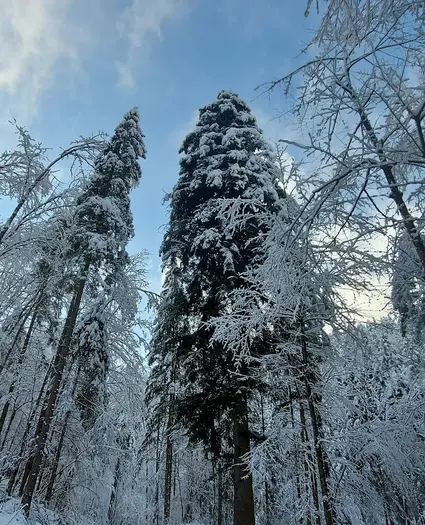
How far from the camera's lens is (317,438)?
6.07 metres

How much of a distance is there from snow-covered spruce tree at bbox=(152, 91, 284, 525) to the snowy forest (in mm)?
62

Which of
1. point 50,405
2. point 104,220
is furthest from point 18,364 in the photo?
point 104,220

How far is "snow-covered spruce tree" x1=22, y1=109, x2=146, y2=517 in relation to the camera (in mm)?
10242

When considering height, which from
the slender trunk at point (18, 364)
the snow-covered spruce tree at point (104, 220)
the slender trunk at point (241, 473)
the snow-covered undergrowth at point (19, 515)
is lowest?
the snow-covered undergrowth at point (19, 515)

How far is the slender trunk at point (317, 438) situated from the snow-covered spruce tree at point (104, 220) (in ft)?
21.0

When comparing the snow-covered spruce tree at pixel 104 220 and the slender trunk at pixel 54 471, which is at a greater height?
the snow-covered spruce tree at pixel 104 220

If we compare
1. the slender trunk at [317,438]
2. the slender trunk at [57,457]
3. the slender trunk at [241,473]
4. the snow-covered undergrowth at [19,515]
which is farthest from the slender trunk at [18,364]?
the slender trunk at [317,438]

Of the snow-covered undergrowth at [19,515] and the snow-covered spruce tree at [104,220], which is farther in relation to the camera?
the snow-covered spruce tree at [104,220]

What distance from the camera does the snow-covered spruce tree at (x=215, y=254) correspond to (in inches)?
348

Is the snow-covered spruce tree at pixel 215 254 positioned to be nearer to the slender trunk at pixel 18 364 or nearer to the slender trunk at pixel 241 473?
the slender trunk at pixel 241 473

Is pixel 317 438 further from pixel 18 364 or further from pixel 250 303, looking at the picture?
pixel 18 364

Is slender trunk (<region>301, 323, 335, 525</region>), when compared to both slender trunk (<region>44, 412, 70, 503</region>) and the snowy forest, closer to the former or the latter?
the snowy forest

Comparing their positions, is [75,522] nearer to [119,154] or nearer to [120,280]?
[120,280]

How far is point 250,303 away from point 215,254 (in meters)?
2.76
